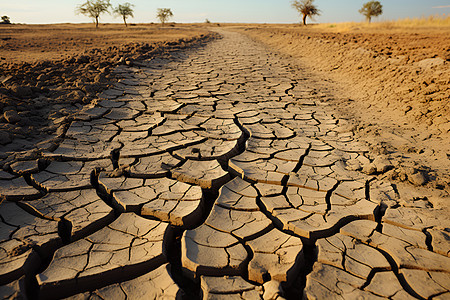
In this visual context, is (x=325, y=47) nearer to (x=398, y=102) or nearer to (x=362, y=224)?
(x=398, y=102)

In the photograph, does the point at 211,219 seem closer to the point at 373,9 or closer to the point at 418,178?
the point at 418,178

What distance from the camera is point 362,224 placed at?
5.59 feet

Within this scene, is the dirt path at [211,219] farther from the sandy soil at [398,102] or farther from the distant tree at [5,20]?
the distant tree at [5,20]

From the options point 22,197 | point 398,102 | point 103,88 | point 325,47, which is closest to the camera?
point 22,197

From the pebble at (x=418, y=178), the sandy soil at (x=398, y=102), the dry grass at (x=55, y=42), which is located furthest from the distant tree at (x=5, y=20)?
the pebble at (x=418, y=178)

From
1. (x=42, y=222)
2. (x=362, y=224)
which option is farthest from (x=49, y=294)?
(x=362, y=224)

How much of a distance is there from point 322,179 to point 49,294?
181 cm

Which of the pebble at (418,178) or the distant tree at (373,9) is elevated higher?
the distant tree at (373,9)

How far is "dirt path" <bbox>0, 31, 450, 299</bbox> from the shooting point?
1313mm

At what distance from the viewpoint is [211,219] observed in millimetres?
1741

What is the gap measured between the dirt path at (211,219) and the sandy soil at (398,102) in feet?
0.92

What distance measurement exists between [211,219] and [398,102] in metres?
3.31

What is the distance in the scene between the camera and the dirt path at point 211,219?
131 centimetres

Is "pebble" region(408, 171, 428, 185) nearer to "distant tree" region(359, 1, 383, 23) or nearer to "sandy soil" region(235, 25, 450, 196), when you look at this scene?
"sandy soil" region(235, 25, 450, 196)
